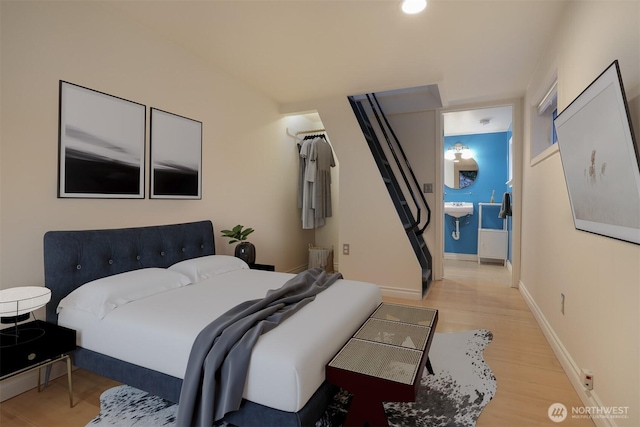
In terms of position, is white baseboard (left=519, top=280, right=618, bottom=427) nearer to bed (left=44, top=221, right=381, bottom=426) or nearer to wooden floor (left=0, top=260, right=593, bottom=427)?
wooden floor (left=0, top=260, right=593, bottom=427)

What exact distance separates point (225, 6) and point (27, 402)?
2637 millimetres

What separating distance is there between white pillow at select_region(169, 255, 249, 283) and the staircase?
2.02m

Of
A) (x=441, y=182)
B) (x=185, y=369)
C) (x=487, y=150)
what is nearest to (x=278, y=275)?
(x=185, y=369)

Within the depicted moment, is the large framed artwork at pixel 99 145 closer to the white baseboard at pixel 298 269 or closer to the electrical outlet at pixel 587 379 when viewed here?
the white baseboard at pixel 298 269

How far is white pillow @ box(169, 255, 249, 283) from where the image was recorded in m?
2.36

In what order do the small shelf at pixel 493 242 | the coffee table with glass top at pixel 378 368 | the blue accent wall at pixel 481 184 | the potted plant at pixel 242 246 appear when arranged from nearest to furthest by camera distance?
the coffee table with glass top at pixel 378 368 → the potted plant at pixel 242 246 → the small shelf at pixel 493 242 → the blue accent wall at pixel 481 184

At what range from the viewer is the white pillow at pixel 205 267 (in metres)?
2.36

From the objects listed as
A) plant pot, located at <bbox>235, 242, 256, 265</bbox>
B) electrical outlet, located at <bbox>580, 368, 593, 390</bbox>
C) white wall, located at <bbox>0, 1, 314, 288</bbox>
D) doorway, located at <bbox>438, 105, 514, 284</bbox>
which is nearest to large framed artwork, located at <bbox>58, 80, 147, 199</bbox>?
white wall, located at <bbox>0, 1, 314, 288</bbox>

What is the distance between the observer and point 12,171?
5.76 ft

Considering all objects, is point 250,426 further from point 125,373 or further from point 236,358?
point 125,373

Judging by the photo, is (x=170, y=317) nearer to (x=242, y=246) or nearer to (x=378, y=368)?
(x=378, y=368)

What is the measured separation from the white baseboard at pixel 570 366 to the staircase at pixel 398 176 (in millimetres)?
1241

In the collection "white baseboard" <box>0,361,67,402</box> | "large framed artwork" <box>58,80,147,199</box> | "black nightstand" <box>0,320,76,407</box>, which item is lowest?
"white baseboard" <box>0,361,67,402</box>

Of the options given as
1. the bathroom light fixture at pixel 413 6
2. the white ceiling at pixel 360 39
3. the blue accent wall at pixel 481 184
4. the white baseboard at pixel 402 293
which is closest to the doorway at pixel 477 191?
the blue accent wall at pixel 481 184
